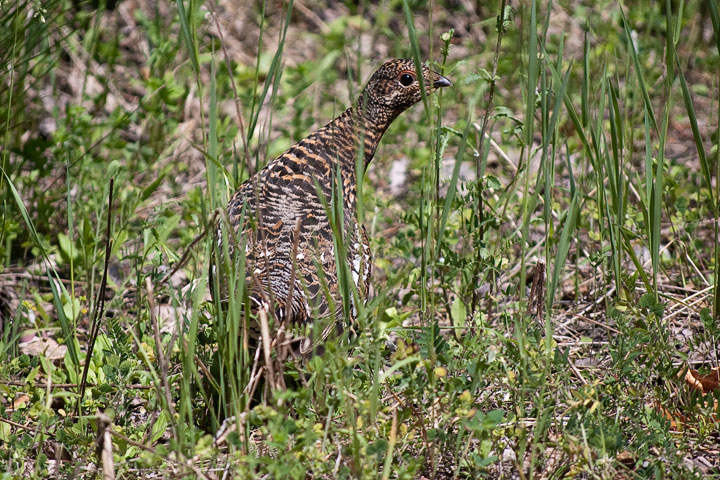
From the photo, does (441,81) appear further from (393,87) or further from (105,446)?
(105,446)

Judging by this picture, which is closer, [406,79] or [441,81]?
[441,81]

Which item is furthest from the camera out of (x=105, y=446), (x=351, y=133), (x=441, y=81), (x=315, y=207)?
(x=351, y=133)

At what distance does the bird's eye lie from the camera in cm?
450

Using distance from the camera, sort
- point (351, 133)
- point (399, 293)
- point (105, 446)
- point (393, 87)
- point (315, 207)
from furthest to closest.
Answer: point (399, 293)
point (393, 87)
point (351, 133)
point (315, 207)
point (105, 446)

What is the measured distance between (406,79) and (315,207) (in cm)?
96

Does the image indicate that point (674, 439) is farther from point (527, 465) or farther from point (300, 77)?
point (300, 77)

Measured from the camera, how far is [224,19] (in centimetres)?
770

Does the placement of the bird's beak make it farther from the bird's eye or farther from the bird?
the bird's eye

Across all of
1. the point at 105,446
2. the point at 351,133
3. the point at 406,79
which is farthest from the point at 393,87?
the point at 105,446

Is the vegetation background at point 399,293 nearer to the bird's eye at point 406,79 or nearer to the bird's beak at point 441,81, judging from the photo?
the bird's beak at point 441,81

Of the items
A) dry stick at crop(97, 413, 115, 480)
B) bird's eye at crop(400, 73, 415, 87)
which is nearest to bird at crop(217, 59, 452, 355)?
bird's eye at crop(400, 73, 415, 87)

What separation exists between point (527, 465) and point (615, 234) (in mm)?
1075

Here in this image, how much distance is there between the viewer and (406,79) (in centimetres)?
452

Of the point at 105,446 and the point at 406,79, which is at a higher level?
the point at 406,79
